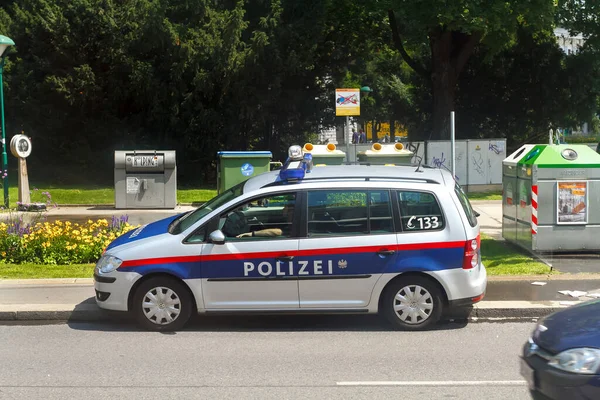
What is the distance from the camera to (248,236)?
7301mm

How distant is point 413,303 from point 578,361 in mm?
3141

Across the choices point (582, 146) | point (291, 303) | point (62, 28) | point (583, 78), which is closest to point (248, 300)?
point (291, 303)

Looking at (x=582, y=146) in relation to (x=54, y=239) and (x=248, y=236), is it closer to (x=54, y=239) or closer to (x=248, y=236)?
(x=248, y=236)

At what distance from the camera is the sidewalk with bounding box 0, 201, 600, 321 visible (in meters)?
7.88

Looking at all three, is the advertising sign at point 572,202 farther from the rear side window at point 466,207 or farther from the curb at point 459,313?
the rear side window at point 466,207

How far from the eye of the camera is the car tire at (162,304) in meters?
7.24

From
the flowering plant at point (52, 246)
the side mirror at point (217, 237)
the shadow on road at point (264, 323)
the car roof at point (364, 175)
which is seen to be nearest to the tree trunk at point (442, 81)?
the flowering plant at point (52, 246)

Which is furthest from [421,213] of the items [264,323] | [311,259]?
[264,323]

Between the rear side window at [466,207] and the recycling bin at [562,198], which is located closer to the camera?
the rear side window at [466,207]

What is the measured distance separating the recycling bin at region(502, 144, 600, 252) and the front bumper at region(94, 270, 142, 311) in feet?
20.1

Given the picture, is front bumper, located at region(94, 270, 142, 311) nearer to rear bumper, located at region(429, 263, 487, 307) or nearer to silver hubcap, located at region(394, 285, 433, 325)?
silver hubcap, located at region(394, 285, 433, 325)

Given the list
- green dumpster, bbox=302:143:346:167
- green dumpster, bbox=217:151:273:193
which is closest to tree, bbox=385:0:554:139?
green dumpster, bbox=302:143:346:167

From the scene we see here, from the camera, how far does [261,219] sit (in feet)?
24.4

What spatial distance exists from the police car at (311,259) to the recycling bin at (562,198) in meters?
3.53
